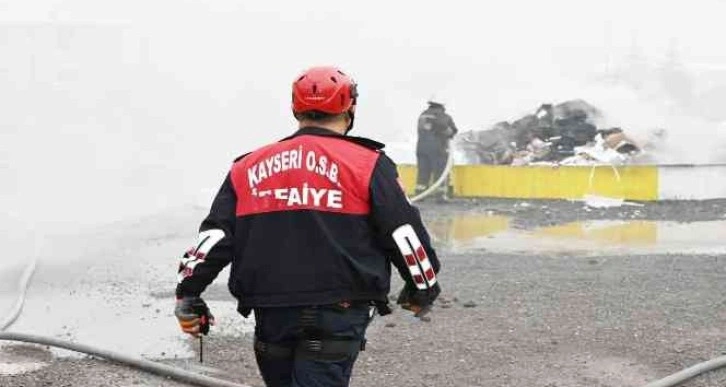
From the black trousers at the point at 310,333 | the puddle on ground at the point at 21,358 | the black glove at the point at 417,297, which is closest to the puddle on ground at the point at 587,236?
the puddle on ground at the point at 21,358

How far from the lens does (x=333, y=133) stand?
3035 mm

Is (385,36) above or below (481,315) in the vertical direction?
above

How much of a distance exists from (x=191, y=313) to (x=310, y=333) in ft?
1.37

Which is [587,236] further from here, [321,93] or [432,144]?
[321,93]

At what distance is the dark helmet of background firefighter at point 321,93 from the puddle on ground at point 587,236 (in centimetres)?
670

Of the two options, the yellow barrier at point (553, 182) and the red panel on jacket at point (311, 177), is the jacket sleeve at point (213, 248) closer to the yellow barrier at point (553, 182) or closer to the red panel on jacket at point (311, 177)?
the red panel on jacket at point (311, 177)

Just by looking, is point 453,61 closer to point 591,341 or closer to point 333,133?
point 591,341

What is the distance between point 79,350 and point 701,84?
20677mm

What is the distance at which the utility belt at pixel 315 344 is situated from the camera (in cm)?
294

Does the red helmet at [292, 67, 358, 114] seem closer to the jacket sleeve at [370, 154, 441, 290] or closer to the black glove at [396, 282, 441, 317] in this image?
the jacket sleeve at [370, 154, 441, 290]

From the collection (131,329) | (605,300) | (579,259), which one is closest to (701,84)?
(579,259)

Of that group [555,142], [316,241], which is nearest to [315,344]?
[316,241]

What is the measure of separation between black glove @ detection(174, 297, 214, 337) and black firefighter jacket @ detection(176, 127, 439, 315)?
17 centimetres

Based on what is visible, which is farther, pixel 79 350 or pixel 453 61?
pixel 453 61
